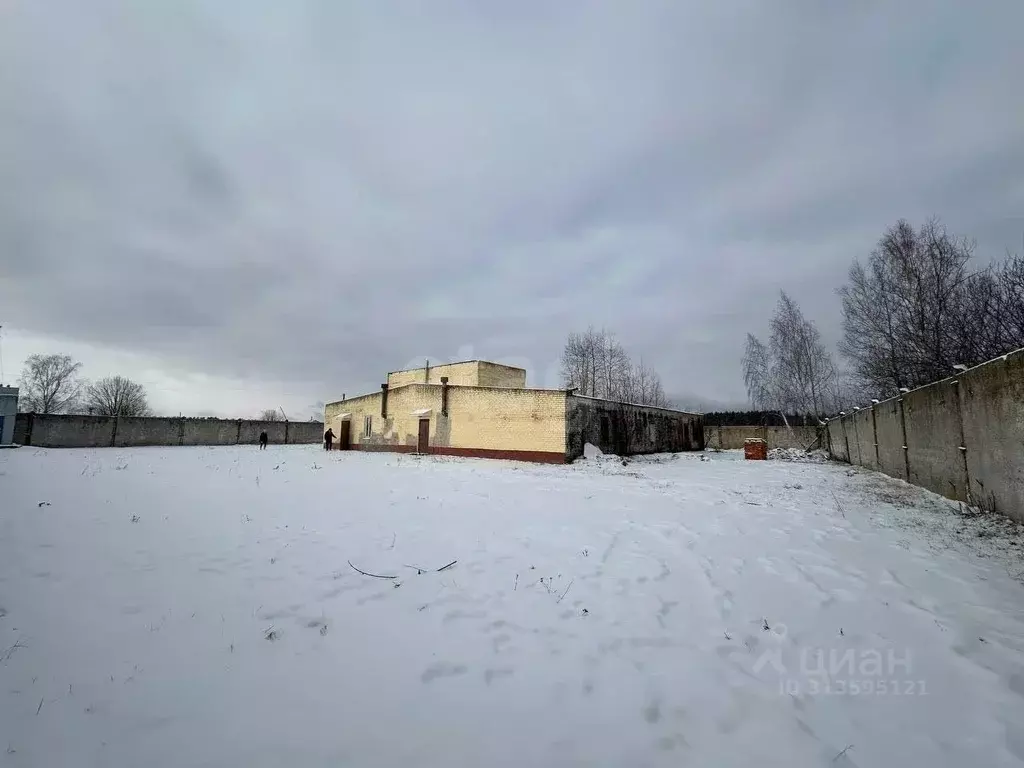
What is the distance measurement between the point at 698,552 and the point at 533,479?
26.1 ft

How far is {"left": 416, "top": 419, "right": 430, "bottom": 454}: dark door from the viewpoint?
23.6 metres

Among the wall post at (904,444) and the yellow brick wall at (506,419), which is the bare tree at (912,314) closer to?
the wall post at (904,444)

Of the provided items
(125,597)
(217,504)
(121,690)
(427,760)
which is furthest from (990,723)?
(217,504)

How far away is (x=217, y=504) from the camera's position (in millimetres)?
8297

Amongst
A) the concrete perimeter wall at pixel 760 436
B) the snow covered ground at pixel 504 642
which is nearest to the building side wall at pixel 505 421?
the snow covered ground at pixel 504 642

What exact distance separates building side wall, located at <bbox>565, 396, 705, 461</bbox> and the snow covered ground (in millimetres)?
13625

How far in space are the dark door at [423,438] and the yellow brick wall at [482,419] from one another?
307mm

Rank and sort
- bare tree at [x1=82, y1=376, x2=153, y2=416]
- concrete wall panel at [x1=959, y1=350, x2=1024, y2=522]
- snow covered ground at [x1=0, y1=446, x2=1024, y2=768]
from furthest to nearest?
bare tree at [x1=82, y1=376, x2=153, y2=416] → concrete wall panel at [x1=959, y1=350, x2=1024, y2=522] → snow covered ground at [x1=0, y1=446, x2=1024, y2=768]

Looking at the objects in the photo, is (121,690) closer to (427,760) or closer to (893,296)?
(427,760)

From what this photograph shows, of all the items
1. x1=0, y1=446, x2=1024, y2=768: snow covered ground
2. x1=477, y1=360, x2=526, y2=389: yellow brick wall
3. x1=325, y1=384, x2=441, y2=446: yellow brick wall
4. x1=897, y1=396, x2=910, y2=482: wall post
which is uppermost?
x1=477, y1=360, x2=526, y2=389: yellow brick wall

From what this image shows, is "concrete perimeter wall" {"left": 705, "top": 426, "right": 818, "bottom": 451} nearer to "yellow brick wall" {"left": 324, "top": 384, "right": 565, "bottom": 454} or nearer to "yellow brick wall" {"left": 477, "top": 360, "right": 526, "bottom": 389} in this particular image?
"yellow brick wall" {"left": 477, "top": 360, "right": 526, "bottom": 389}

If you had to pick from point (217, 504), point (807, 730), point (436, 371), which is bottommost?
point (807, 730)

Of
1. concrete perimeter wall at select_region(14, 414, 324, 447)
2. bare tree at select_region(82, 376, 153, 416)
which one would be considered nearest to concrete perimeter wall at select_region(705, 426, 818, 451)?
concrete perimeter wall at select_region(14, 414, 324, 447)

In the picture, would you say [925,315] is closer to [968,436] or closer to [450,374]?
[968,436]
